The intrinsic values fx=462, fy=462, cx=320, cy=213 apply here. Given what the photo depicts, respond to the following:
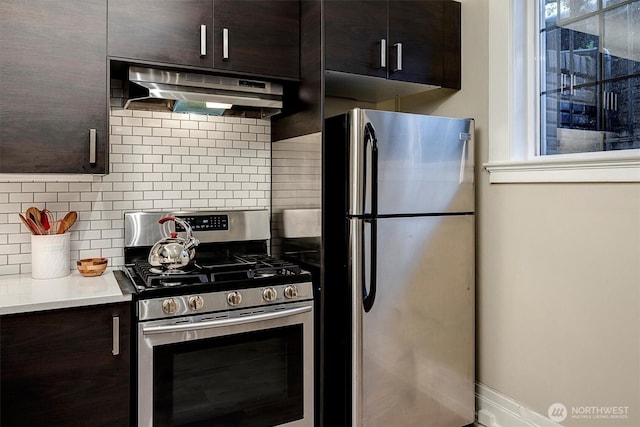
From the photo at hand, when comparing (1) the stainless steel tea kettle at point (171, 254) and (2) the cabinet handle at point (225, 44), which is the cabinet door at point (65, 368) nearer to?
(1) the stainless steel tea kettle at point (171, 254)

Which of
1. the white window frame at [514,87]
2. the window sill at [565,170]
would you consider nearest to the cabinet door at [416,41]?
the white window frame at [514,87]

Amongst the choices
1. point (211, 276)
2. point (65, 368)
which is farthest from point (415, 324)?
point (65, 368)

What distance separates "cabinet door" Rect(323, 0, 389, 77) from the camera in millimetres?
2193

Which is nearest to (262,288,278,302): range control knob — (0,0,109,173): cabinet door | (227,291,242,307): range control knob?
(227,291,242,307): range control knob

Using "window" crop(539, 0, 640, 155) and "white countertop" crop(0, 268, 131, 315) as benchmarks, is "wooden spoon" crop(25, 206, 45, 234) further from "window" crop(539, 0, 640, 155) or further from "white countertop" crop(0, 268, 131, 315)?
"window" crop(539, 0, 640, 155)

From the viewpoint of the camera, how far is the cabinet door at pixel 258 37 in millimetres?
2164

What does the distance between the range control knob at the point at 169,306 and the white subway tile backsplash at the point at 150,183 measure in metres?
0.66

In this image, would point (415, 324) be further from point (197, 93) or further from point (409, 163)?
point (197, 93)

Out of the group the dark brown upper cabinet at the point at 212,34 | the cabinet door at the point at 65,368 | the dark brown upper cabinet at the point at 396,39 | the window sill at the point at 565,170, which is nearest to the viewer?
the cabinet door at the point at 65,368

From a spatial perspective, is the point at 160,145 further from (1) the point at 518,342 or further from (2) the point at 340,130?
(1) the point at 518,342

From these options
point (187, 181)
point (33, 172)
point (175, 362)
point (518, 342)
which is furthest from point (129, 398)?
point (518, 342)

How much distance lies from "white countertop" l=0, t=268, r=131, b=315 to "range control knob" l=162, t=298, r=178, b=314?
13cm

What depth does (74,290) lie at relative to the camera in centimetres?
184

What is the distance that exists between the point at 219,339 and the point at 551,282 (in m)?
1.49
